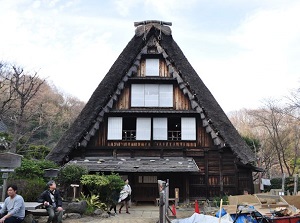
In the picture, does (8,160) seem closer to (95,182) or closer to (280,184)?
(95,182)

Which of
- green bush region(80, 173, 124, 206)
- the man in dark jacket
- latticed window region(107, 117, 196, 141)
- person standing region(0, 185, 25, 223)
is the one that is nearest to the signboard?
the man in dark jacket

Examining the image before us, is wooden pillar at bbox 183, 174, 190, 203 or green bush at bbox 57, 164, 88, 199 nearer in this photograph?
green bush at bbox 57, 164, 88, 199

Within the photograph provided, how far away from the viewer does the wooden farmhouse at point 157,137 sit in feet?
59.3

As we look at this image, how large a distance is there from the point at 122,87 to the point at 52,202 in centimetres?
1044

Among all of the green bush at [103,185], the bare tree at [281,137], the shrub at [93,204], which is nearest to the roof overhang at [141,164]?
the green bush at [103,185]

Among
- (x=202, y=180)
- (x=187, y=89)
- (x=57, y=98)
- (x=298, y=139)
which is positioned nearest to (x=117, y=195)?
(x=202, y=180)

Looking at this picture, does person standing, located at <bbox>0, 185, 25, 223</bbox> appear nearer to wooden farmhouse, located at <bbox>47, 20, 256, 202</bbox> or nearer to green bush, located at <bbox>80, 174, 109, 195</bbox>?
green bush, located at <bbox>80, 174, 109, 195</bbox>

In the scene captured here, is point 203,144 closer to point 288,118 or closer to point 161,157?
point 161,157

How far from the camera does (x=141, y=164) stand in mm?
17500

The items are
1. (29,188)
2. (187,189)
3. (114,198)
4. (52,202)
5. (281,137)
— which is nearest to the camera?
(52,202)

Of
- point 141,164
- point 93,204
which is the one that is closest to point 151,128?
point 141,164

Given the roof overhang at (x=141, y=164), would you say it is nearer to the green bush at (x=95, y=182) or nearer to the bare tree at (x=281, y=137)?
the green bush at (x=95, y=182)

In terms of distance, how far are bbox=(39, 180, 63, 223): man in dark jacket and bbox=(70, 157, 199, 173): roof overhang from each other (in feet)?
22.3

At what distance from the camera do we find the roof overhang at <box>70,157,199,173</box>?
54.9ft
